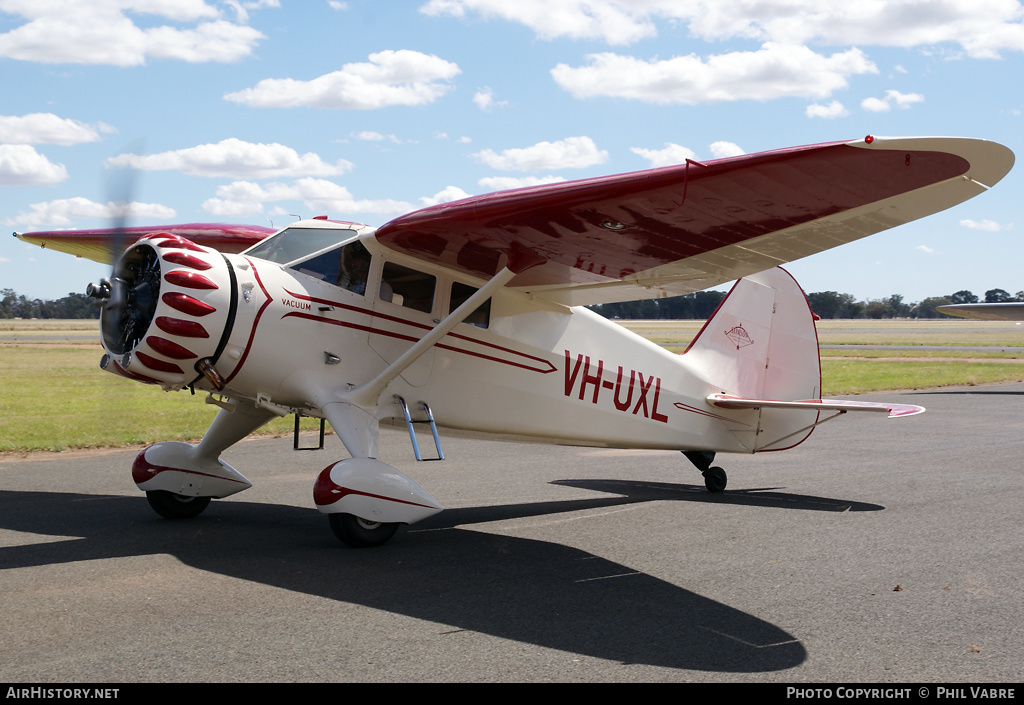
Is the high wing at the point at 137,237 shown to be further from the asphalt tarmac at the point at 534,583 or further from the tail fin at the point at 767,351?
the tail fin at the point at 767,351

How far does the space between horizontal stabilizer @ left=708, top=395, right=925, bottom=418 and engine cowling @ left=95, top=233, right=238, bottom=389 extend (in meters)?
5.59

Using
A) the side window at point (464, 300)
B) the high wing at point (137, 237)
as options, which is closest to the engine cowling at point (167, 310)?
the side window at point (464, 300)

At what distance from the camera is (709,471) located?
31.7 ft

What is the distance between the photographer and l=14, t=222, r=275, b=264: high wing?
900 cm

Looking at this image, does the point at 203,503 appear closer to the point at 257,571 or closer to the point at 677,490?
the point at 257,571

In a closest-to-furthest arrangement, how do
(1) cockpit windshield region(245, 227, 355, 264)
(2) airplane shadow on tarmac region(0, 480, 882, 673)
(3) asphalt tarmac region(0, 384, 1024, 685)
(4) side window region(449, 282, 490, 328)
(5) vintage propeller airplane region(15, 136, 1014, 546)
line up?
(3) asphalt tarmac region(0, 384, 1024, 685)
(2) airplane shadow on tarmac region(0, 480, 882, 673)
(5) vintage propeller airplane region(15, 136, 1014, 546)
(1) cockpit windshield region(245, 227, 355, 264)
(4) side window region(449, 282, 490, 328)

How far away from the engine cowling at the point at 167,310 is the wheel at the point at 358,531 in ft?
4.78

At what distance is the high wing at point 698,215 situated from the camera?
459 cm

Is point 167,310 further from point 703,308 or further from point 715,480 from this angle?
point 703,308

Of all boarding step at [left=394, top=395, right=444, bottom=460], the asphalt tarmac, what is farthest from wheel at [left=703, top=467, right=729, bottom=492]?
boarding step at [left=394, top=395, right=444, bottom=460]

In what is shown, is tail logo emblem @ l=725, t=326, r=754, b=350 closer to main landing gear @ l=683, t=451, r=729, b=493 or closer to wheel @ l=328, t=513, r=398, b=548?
main landing gear @ l=683, t=451, r=729, b=493

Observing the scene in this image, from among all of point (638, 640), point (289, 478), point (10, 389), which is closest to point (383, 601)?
point (638, 640)

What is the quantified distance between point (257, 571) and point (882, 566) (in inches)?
182

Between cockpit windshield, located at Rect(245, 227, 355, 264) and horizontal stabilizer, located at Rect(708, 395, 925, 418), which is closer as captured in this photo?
cockpit windshield, located at Rect(245, 227, 355, 264)
